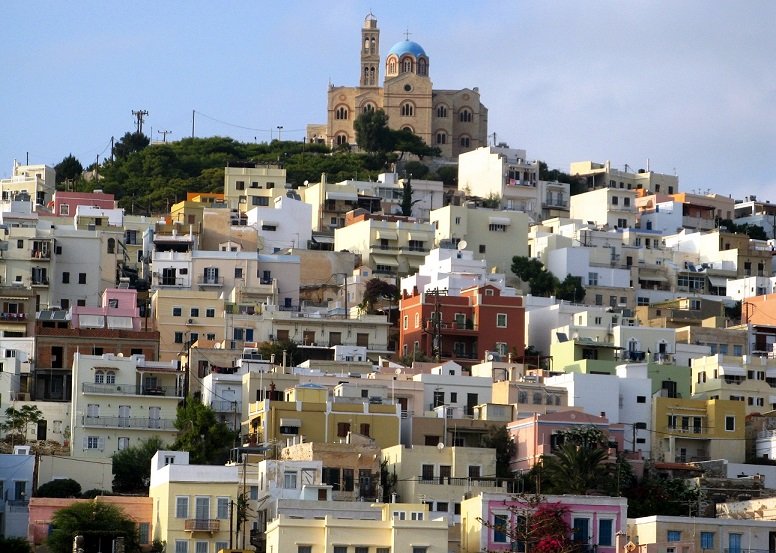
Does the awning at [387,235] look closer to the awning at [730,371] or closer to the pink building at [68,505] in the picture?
the awning at [730,371]

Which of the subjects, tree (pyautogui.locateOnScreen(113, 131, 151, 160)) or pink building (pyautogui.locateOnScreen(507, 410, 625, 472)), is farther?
tree (pyautogui.locateOnScreen(113, 131, 151, 160))

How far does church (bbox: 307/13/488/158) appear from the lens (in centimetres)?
12862

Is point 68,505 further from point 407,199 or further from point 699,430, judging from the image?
point 407,199

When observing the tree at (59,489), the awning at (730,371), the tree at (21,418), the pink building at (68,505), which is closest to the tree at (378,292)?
the awning at (730,371)

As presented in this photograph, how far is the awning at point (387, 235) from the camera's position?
91750 mm

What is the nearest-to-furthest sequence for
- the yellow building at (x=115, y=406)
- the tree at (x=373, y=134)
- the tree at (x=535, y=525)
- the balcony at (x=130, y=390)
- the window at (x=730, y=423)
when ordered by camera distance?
the tree at (x=535, y=525)
the yellow building at (x=115, y=406)
the balcony at (x=130, y=390)
the window at (x=730, y=423)
the tree at (x=373, y=134)

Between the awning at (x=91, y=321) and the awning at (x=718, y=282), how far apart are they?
1367 inches

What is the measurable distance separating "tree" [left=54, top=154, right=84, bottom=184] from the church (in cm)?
1937

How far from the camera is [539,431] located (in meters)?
61.7

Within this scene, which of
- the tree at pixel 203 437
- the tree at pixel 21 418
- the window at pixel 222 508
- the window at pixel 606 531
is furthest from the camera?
the tree at pixel 21 418

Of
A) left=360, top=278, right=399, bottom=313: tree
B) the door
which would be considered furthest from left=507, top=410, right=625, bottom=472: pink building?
left=360, top=278, right=399, bottom=313: tree

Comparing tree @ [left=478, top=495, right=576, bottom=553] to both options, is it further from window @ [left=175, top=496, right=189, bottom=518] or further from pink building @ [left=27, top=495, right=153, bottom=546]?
pink building @ [left=27, top=495, right=153, bottom=546]

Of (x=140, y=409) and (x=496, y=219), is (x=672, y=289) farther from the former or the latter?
(x=140, y=409)

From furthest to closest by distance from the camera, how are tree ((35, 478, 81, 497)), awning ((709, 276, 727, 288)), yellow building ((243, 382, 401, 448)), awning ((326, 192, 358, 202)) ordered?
awning ((326, 192, 358, 202)) < awning ((709, 276, 727, 288)) < yellow building ((243, 382, 401, 448)) < tree ((35, 478, 81, 497))
